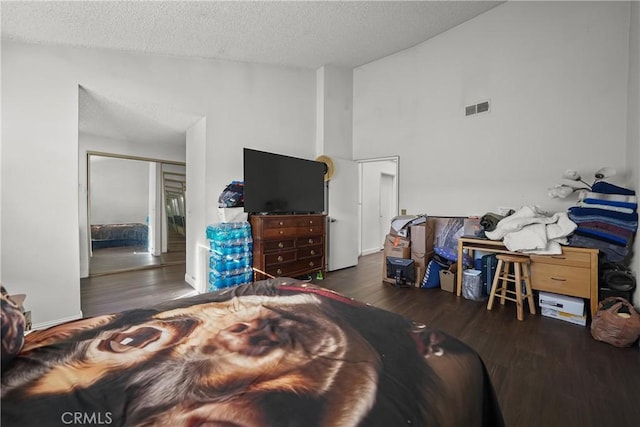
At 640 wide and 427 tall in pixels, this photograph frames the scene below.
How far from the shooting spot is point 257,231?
3.14 metres

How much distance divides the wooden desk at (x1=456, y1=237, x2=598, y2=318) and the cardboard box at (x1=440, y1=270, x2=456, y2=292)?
2.46 feet

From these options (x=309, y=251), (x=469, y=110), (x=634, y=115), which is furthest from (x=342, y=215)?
(x=634, y=115)

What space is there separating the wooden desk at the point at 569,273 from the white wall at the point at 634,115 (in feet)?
0.85

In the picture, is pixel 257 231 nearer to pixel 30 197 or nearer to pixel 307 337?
pixel 30 197

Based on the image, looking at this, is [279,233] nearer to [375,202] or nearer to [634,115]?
[375,202]

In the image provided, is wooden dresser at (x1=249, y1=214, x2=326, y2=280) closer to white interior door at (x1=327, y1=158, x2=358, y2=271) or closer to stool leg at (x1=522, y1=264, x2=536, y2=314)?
white interior door at (x1=327, y1=158, x2=358, y2=271)

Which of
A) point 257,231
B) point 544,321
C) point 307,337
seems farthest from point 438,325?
point 257,231

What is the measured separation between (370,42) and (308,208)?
8.69 ft

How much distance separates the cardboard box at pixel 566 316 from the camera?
92.2 inches

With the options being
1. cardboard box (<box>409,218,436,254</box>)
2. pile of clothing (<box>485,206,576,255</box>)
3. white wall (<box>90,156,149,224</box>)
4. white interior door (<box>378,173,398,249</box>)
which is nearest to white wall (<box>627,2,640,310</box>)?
pile of clothing (<box>485,206,576,255</box>)

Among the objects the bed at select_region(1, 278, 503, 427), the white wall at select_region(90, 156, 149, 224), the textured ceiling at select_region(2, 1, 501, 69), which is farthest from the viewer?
the white wall at select_region(90, 156, 149, 224)

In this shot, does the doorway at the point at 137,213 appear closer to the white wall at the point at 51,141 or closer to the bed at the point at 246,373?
the white wall at the point at 51,141

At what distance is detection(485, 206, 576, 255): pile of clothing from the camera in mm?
2506

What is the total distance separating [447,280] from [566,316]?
113 cm
